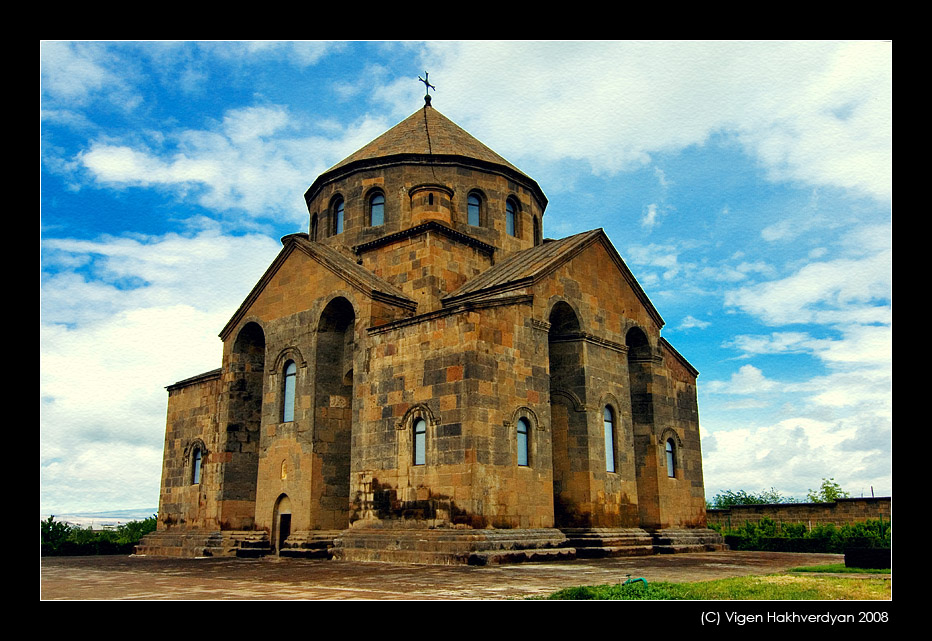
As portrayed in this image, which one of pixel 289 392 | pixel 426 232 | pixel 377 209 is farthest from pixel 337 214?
pixel 289 392

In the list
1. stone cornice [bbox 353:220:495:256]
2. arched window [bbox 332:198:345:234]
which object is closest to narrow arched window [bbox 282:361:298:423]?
stone cornice [bbox 353:220:495:256]

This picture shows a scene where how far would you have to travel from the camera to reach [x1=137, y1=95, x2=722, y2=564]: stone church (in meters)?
16.4

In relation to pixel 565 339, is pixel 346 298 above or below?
above

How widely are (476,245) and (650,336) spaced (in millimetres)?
5873

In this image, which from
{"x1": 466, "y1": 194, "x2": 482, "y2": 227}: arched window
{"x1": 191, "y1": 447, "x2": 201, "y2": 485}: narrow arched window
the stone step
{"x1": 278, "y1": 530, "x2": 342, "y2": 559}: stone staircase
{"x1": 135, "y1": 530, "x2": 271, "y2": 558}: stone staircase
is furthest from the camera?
{"x1": 466, "y1": 194, "x2": 482, "y2": 227}: arched window

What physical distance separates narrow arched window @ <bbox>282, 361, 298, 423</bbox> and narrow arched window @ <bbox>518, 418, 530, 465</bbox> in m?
7.04

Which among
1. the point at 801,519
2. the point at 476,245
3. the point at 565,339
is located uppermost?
the point at 476,245

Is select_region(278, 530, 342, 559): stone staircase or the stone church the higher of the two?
the stone church

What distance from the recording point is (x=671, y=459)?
2166cm

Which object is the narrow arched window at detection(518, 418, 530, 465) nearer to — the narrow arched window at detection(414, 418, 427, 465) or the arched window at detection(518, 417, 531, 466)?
the arched window at detection(518, 417, 531, 466)
